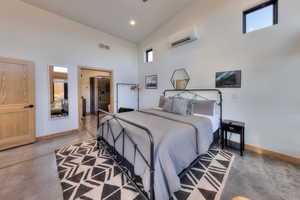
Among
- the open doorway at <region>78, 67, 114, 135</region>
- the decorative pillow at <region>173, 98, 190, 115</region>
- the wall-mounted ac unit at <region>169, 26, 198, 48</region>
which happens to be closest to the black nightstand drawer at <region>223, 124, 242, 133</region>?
the decorative pillow at <region>173, 98, 190, 115</region>

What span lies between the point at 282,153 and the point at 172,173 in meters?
2.60

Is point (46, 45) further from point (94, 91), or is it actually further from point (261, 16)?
point (261, 16)

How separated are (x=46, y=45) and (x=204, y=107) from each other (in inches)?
185

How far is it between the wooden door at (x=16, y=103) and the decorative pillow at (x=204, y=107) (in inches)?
170

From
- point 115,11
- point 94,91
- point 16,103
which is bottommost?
point 16,103

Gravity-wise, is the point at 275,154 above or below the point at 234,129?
below

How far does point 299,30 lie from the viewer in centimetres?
225

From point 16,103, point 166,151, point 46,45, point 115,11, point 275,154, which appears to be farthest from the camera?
point 115,11

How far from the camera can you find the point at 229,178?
1.94 metres

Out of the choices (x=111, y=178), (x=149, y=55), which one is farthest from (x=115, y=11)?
(x=111, y=178)

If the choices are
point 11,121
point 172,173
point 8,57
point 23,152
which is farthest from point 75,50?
point 172,173

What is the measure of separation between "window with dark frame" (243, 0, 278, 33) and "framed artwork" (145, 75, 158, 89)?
3.09 metres

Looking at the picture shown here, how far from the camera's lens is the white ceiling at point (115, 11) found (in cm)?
336

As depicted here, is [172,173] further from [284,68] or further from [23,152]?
[23,152]
